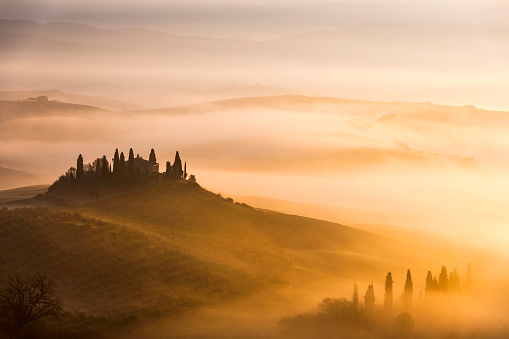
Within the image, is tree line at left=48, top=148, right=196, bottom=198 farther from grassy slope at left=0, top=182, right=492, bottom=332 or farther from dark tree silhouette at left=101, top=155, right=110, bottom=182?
grassy slope at left=0, top=182, right=492, bottom=332

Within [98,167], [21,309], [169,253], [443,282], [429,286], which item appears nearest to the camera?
[21,309]

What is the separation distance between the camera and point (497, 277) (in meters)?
154

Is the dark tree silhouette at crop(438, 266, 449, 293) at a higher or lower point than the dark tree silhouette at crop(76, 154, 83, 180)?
lower

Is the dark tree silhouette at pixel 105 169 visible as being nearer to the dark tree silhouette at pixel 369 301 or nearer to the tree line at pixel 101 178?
the tree line at pixel 101 178

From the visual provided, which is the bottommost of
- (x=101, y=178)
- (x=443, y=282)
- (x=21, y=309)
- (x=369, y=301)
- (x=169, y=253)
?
(x=369, y=301)

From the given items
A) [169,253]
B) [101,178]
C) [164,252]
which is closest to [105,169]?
[101,178]

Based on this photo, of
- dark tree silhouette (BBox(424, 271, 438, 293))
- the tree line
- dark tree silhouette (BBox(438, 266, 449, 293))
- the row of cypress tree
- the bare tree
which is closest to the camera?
the bare tree

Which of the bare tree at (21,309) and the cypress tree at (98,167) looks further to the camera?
the cypress tree at (98,167)

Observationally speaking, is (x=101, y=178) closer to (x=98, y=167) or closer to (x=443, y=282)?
(x=98, y=167)

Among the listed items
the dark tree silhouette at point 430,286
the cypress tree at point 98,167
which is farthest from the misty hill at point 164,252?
the dark tree silhouette at point 430,286

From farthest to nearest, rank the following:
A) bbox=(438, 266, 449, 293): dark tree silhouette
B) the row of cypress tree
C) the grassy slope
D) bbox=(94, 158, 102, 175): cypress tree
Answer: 1. bbox=(94, 158, 102, 175): cypress tree
2. bbox=(438, 266, 449, 293): dark tree silhouette
3. the row of cypress tree
4. the grassy slope

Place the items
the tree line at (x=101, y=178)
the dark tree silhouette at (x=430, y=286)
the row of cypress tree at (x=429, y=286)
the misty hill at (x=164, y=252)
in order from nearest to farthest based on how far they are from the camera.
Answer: the misty hill at (x=164, y=252)
the row of cypress tree at (x=429, y=286)
the dark tree silhouette at (x=430, y=286)
the tree line at (x=101, y=178)

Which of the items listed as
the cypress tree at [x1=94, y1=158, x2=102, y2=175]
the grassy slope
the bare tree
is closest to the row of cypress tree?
the grassy slope

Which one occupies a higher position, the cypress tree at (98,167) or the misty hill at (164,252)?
the cypress tree at (98,167)
